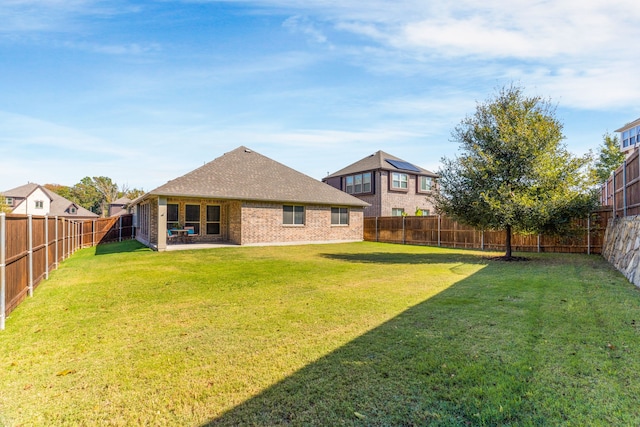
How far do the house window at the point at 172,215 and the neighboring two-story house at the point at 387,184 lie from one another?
48.5 ft

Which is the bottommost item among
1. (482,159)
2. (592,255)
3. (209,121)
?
(592,255)

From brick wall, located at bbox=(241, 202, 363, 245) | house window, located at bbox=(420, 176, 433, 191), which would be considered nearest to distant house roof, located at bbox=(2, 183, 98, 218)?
brick wall, located at bbox=(241, 202, 363, 245)

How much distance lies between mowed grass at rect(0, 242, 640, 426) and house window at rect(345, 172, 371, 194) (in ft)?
68.7

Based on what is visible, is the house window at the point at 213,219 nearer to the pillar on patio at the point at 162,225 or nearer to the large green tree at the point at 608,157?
the pillar on patio at the point at 162,225

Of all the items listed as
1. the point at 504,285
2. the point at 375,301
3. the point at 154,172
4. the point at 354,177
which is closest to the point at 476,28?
the point at 504,285

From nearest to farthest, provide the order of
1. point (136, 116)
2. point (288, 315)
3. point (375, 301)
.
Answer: point (288, 315), point (375, 301), point (136, 116)

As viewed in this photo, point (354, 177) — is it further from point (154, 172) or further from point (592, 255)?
point (154, 172)

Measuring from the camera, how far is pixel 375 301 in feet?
18.7

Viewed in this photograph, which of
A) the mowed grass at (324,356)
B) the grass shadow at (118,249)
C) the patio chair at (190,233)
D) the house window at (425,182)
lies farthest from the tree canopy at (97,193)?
the mowed grass at (324,356)

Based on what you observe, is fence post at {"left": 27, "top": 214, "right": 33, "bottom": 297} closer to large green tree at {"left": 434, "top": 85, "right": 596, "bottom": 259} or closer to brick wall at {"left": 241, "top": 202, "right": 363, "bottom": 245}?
brick wall at {"left": 241, "top": 202, "right": 363, "bottom": 245}

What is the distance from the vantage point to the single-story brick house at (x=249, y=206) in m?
16.6

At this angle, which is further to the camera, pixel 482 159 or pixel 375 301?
pixel 482 159

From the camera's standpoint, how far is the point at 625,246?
906 cm

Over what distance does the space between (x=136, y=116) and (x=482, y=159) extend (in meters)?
17.2
